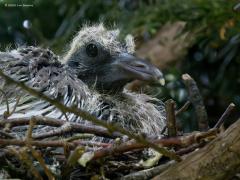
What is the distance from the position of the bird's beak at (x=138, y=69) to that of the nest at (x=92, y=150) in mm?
554

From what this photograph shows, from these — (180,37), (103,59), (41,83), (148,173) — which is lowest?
(148,173)

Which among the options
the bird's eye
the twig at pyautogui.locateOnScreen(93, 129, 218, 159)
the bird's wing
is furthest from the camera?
the bird's eye

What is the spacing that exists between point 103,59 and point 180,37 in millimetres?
1353

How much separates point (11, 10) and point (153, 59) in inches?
51.6

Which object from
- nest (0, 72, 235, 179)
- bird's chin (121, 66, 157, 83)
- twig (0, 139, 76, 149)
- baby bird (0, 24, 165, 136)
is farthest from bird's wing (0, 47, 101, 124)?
twig (0, 139, 76, 149)

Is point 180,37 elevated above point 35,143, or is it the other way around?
point 180,37

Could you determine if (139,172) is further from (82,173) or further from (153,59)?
(153,59)

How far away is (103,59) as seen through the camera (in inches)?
114

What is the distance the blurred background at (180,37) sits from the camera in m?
3.71

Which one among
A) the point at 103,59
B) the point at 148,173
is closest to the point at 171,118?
the point at 148,173

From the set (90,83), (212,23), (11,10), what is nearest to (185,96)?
(212,23)

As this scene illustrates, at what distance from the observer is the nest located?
1812 millimetres

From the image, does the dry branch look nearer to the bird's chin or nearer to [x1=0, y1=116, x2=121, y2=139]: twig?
[x1=0, y1=116, x2=121, y2=139]: twig

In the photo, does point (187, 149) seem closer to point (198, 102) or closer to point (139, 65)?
point (198, 102)
